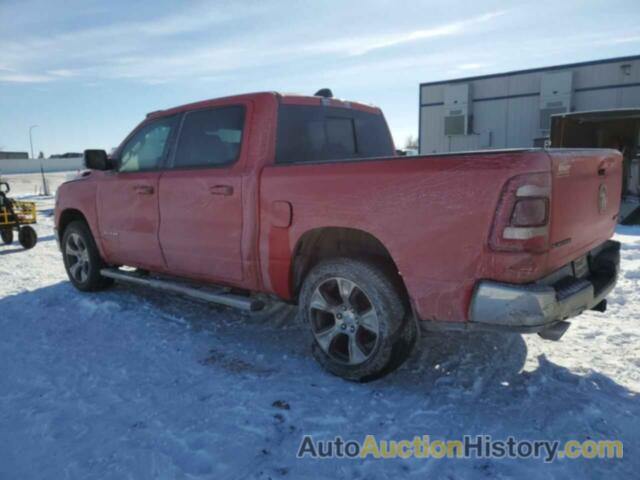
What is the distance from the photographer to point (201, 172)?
4027mm

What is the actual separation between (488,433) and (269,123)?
2.62 metres

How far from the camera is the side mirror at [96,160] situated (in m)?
4.99

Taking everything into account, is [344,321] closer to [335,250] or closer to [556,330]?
[335,250]

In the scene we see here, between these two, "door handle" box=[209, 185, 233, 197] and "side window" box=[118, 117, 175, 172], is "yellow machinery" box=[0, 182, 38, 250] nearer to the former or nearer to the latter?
"side window" box=[118, 117, 175, 172]

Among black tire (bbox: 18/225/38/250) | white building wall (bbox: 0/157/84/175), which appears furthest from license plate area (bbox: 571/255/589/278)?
white building wall (bbox: 0/157/84/175)

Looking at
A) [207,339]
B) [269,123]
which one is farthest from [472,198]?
[207,339]

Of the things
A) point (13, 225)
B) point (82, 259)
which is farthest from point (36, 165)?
point (82, 259)

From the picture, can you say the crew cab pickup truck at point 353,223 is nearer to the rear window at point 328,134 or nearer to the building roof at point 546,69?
the rear window at point 328,134

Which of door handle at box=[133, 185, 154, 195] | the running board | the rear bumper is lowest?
the running board

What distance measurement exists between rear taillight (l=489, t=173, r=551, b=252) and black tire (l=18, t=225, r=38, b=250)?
352 inches

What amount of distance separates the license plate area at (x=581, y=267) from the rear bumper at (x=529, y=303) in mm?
191

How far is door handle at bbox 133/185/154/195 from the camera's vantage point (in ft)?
14.8

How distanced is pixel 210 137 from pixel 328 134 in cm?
103

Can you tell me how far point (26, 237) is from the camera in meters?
8.86
